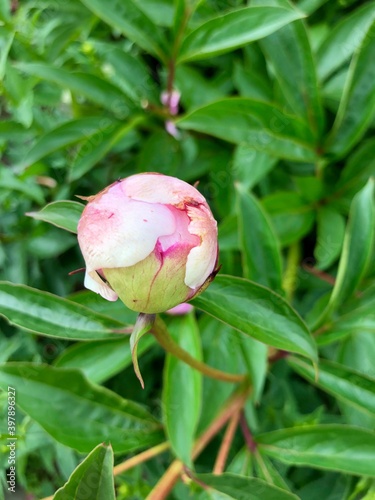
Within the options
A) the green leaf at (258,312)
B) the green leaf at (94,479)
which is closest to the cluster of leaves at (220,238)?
the green leaf at (258,312)

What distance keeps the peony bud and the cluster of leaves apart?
10cm

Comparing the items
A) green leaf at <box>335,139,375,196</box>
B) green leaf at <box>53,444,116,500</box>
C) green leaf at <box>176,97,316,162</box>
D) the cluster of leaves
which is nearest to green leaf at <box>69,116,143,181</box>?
the cluster of leaves

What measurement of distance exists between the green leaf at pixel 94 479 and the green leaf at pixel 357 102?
0.56 m

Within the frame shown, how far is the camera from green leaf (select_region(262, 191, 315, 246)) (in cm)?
84

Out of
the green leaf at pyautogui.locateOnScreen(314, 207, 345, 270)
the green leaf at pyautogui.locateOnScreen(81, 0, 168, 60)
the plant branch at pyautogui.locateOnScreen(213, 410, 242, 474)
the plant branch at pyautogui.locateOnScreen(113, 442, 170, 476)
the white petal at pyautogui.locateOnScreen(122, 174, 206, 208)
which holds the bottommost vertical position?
the plant branch at pyautogui.locateOnScreen(113, 442, 170, 476)

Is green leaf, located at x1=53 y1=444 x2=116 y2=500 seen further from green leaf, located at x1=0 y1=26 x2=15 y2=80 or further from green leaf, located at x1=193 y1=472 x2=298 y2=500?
green leaf, located at x1=0 y1=26 x2=15 y2=80

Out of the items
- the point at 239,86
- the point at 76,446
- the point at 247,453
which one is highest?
the point at 239,86

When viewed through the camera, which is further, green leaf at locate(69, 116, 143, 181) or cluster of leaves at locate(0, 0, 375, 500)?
green leaf at locate(69, 116, 143, 181)

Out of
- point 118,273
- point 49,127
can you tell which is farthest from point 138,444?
point 49,127

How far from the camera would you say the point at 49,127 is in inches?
34.3

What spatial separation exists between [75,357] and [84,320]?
0.62ft

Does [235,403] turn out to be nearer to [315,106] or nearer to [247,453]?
[247,453]

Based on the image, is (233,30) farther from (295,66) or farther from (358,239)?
(358,239)

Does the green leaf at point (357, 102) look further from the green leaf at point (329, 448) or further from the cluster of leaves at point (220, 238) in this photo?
the green leaf at point (329, 448)
